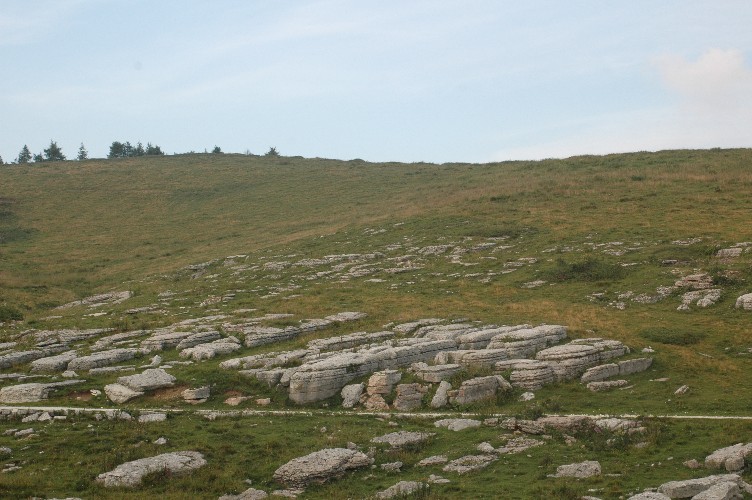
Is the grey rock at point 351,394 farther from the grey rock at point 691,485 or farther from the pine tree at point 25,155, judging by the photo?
the pine tree at point 25,155

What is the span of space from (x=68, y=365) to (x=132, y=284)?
94.1 feet

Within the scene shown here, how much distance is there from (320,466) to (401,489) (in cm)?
336

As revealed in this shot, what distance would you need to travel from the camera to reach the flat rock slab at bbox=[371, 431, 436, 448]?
25609 mm

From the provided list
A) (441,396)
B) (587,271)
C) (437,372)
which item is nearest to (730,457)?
(441,396)

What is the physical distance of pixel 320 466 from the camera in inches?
914

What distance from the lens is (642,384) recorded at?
31.9 meters

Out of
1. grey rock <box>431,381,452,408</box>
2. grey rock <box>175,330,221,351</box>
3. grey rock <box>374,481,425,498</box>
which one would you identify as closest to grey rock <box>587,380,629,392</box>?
grey rock <box>431,381,452,408</box>

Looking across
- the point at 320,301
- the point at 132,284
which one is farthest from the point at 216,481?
the point at 132,284

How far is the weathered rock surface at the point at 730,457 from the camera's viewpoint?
2097cm

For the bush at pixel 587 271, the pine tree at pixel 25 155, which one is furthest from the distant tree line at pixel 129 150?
the bush at pixel 587 271

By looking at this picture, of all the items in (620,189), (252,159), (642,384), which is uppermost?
(252,159)

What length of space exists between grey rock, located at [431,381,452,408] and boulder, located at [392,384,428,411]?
661 mm

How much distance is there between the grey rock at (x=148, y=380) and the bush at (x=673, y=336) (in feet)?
83.5

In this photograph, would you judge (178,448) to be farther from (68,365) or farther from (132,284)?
(132,284)
